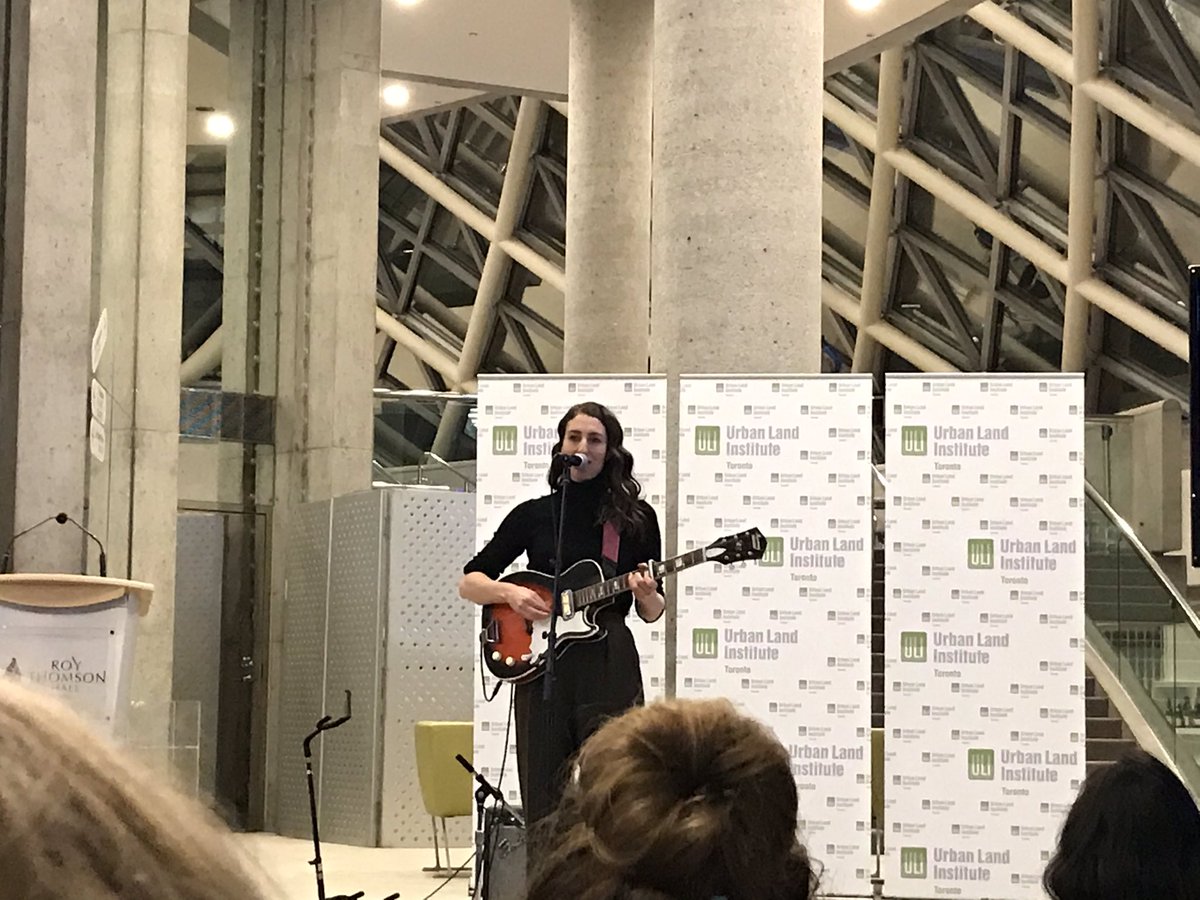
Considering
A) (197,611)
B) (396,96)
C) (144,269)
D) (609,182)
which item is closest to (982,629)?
(144,269)

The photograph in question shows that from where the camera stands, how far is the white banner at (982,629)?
26.6 ft

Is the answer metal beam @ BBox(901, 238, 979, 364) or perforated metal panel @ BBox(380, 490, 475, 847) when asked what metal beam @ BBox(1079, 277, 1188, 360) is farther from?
perforated metal panel @ BBox(380, 490, 475, 847)

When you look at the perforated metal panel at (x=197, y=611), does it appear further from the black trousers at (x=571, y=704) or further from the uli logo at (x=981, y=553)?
the black trousers at (x=571, y=704)

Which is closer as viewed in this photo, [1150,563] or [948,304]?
[1150,563]

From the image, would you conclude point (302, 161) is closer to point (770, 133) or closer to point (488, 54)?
point (488, 54)

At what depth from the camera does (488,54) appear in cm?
1750

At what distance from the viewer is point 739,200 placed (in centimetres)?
859

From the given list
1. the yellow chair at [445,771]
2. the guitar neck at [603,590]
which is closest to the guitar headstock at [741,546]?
the guitar neck at [603,590]

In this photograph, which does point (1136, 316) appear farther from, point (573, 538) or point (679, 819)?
point (679, 819)

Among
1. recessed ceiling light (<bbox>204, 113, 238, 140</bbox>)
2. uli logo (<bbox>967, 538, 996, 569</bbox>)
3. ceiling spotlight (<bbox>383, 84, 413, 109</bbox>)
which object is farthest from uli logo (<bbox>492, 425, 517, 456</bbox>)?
ceiling spotlight (<bbox>383, 84, 413, 109</bbox>)

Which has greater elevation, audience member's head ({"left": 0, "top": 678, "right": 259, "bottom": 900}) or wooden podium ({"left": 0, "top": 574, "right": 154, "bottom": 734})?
audience member's head ({"left": 0, "top": 678, "right": 259, "bottom": 900})

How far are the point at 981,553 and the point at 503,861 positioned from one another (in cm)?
300

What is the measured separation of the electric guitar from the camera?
247 inches

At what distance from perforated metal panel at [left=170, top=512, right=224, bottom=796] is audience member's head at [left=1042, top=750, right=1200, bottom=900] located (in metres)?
12.3
